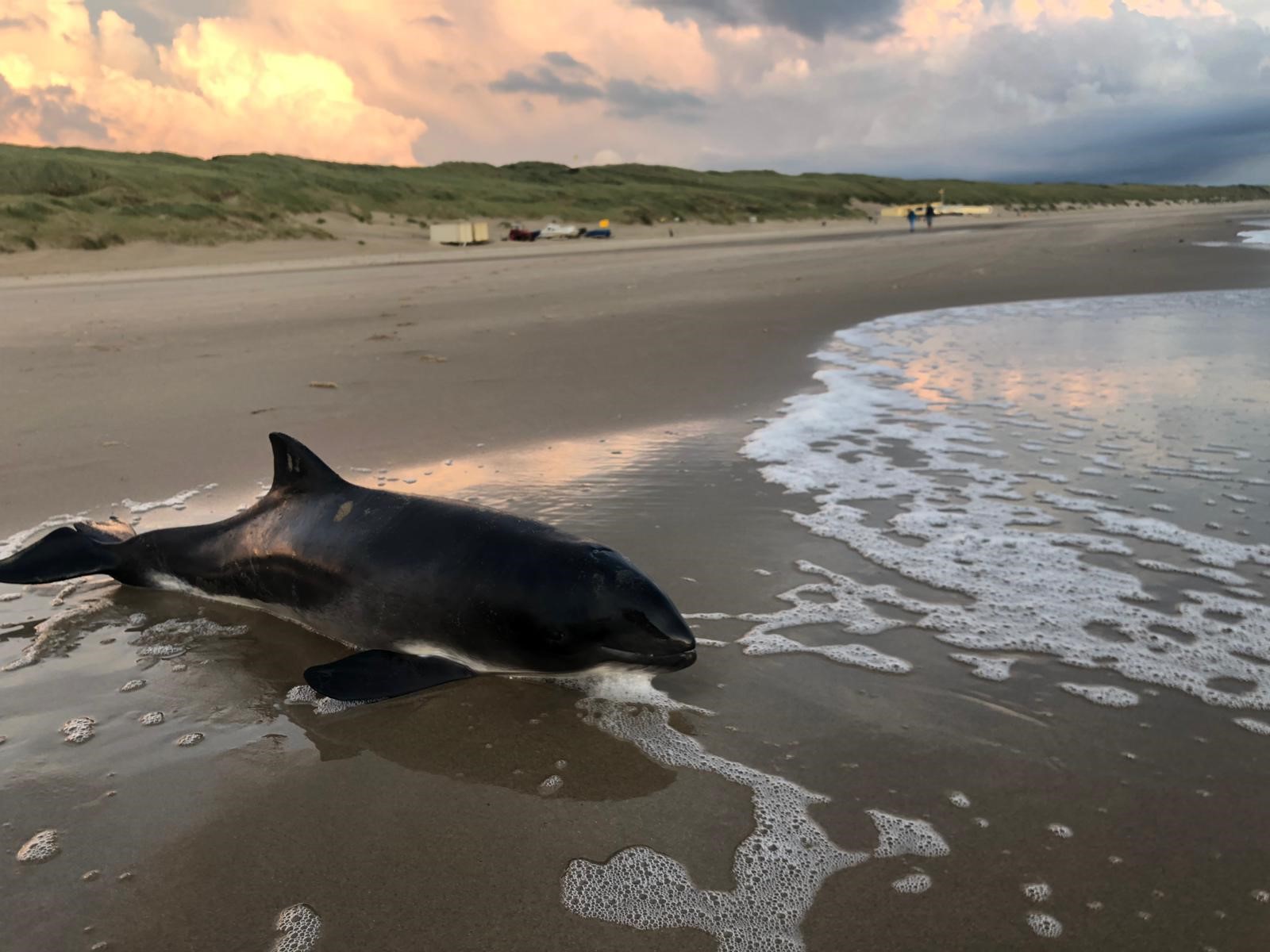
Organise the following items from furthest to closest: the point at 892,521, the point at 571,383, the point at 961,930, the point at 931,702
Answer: the point at 571,383 < the point at 892,521 < the point at 931,702 < the point at 961,930

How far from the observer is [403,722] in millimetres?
2703

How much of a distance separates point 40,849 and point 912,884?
2.08 meters

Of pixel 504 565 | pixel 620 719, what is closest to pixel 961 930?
pixel 620 719

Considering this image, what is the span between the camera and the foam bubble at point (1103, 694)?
2.73 m

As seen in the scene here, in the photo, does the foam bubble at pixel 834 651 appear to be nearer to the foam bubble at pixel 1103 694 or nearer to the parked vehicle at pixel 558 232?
the foam bubble at pixel 1103 694

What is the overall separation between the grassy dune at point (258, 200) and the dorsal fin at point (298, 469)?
29.3m

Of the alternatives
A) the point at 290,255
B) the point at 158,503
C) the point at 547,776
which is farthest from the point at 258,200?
the point at 547,776

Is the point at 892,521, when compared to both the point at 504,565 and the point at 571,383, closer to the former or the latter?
the point at 504,565

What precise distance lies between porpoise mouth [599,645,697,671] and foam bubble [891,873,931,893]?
0.87 metres

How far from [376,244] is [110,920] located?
36.1 m

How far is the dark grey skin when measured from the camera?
2.70 m

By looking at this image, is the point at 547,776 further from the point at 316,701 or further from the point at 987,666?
the point at 987,666

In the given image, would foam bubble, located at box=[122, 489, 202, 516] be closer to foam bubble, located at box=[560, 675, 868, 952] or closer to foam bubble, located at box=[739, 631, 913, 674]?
foam bubble, located at box=[739, 631, 913, 674]

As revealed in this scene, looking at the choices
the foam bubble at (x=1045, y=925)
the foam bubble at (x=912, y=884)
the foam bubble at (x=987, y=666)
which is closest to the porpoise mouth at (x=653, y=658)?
the foam bubble at (x=912, y=884)
